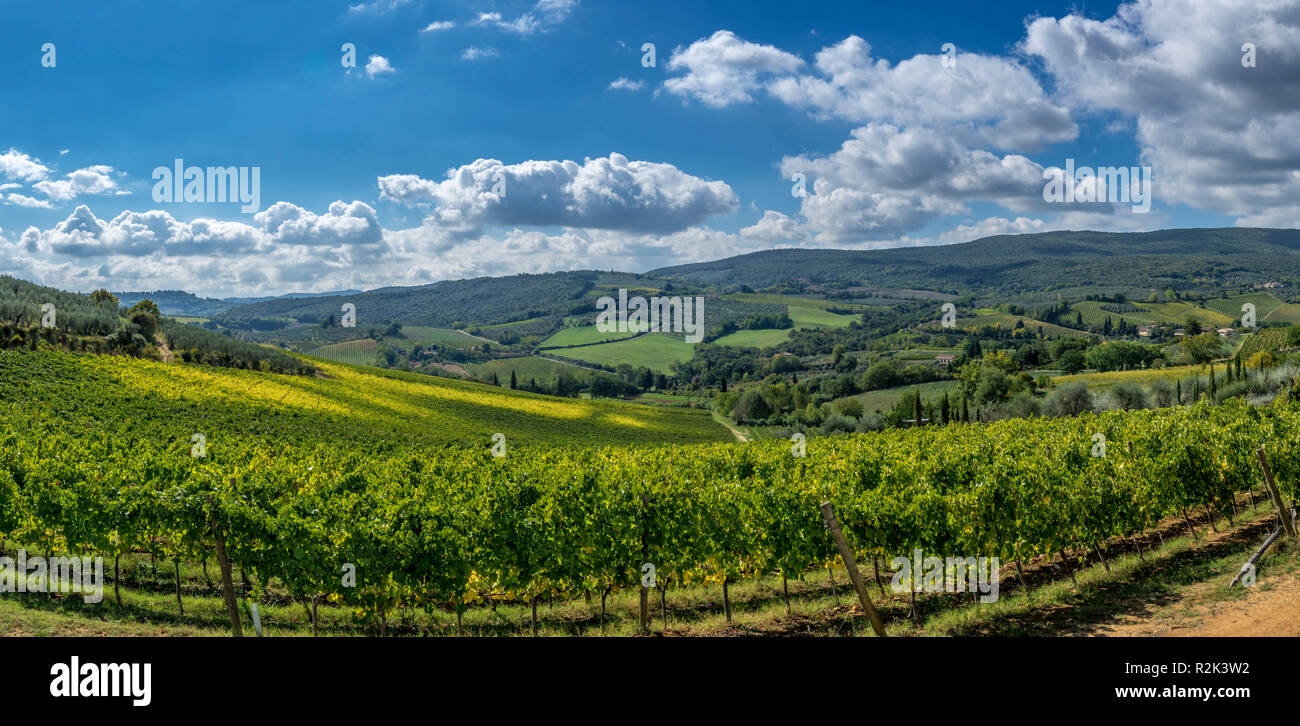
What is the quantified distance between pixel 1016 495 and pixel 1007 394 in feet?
275

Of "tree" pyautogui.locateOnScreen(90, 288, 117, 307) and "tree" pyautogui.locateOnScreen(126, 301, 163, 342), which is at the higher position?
"tree" pyautogui.locateOnScreen(90, 288, 117, 307)

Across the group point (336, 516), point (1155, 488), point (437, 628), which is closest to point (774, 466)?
point (1155, 488)

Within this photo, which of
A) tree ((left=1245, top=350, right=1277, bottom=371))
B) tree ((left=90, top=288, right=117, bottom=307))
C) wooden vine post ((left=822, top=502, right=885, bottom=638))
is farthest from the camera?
tree ((left=90, top=288, right=117, bottom=307))

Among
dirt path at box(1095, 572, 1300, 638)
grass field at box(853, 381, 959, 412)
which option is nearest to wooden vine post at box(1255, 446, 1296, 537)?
dirt path at box(1095, 572, 1300, 638)

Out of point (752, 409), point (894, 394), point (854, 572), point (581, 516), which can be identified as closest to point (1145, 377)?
point (894, 394)

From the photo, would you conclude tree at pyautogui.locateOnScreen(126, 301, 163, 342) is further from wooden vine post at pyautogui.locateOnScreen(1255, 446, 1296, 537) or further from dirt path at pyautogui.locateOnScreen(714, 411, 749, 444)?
wooden vine post at pyautogui.locateOnScreen(1255, 446, 1296, 537)

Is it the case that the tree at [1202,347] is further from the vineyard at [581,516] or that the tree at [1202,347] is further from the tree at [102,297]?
the tree at [102,297]

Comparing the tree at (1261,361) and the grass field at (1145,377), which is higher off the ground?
the tree at (1261,361)

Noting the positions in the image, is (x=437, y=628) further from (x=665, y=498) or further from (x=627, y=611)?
(x=665, y=498)

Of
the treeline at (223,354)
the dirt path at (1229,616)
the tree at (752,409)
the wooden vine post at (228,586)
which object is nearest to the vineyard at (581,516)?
the wooden vine post at (228,586)

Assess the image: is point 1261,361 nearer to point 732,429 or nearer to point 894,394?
point 894,394

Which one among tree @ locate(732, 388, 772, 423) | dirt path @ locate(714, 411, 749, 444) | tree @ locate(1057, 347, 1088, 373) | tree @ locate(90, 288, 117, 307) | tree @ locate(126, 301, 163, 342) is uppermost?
tree @ locate(90, 288, 117, 307)

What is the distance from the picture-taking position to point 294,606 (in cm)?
1892

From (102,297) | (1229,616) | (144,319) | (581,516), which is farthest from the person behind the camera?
(102,297)
